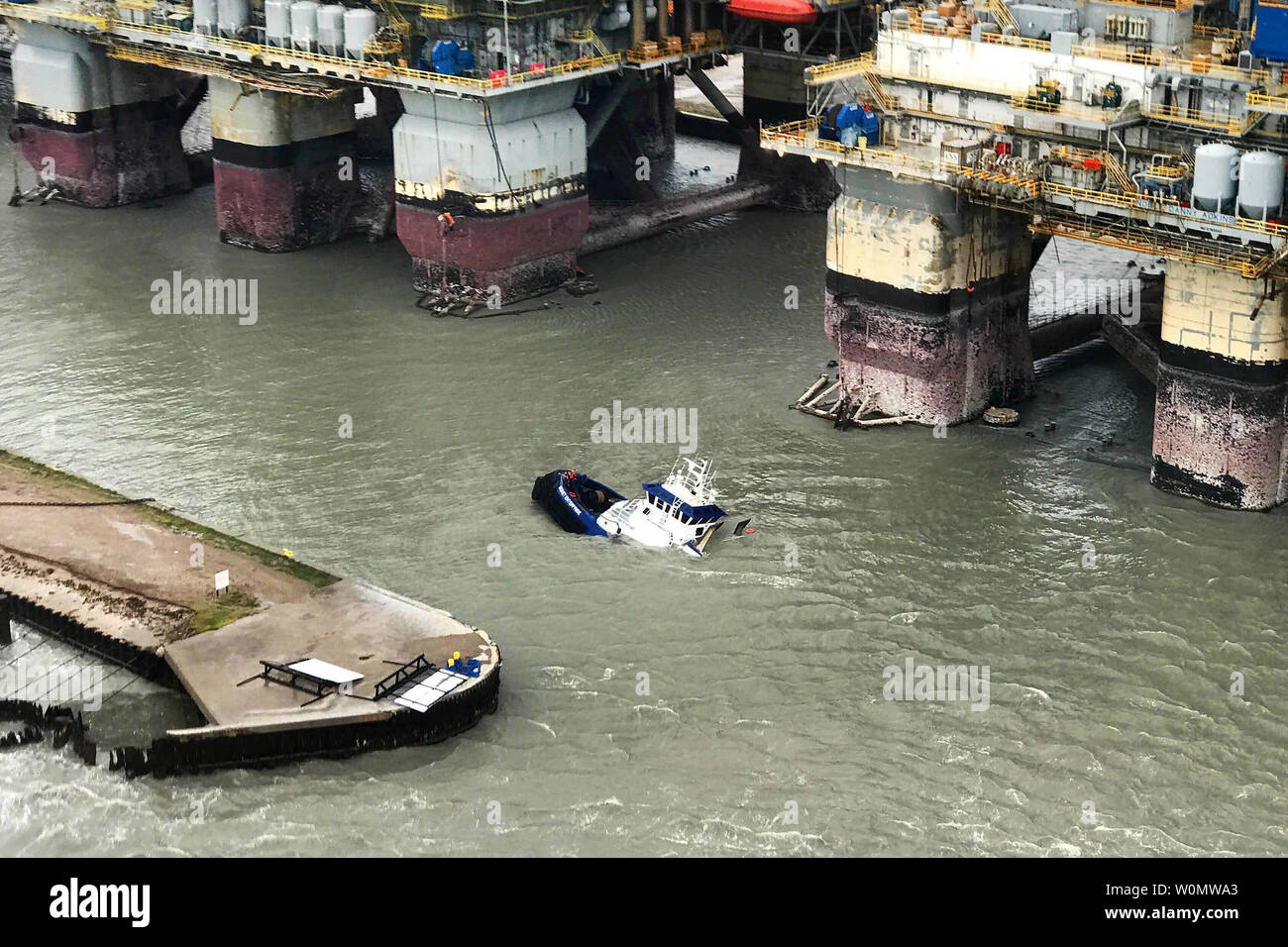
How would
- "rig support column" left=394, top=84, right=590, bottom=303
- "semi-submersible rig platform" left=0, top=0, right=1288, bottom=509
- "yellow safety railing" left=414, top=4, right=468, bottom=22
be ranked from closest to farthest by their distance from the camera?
"semi-submersible rig platform" left=0, top=0, right=1288, bottom=509
"yellow safety railing" left=414, top=4, right=468, bottom=22
"rig support column" left=394, top=84, right=590, bottom=303

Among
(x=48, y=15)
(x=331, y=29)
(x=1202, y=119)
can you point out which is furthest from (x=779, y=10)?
(x=48, y=15)

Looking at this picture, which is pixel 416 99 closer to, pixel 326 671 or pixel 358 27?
pixel 358 27

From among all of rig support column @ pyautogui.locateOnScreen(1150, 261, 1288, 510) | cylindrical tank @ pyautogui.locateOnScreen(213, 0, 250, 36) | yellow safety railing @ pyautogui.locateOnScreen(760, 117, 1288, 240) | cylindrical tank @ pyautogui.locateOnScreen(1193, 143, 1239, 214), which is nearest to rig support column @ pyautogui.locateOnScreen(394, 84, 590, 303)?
cylindrical tank @ pyautogui.locateOnScreen(213, 0, 250, 36)

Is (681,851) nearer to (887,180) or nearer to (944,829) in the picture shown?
(944,829)

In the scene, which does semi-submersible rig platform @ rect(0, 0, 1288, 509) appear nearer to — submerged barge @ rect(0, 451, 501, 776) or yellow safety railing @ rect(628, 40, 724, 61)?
yellow safety railing @ rect(628, 40, 724, 61)

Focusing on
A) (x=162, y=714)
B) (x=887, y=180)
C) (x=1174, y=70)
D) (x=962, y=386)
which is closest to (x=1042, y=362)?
(x=962, y=386)

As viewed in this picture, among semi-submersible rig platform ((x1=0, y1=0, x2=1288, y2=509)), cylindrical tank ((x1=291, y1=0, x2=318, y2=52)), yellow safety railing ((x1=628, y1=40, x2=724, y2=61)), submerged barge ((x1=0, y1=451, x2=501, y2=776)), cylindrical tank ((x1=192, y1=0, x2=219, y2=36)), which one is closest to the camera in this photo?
submerged barge ((x1=0, y1=451, x2=501, y2=776))
